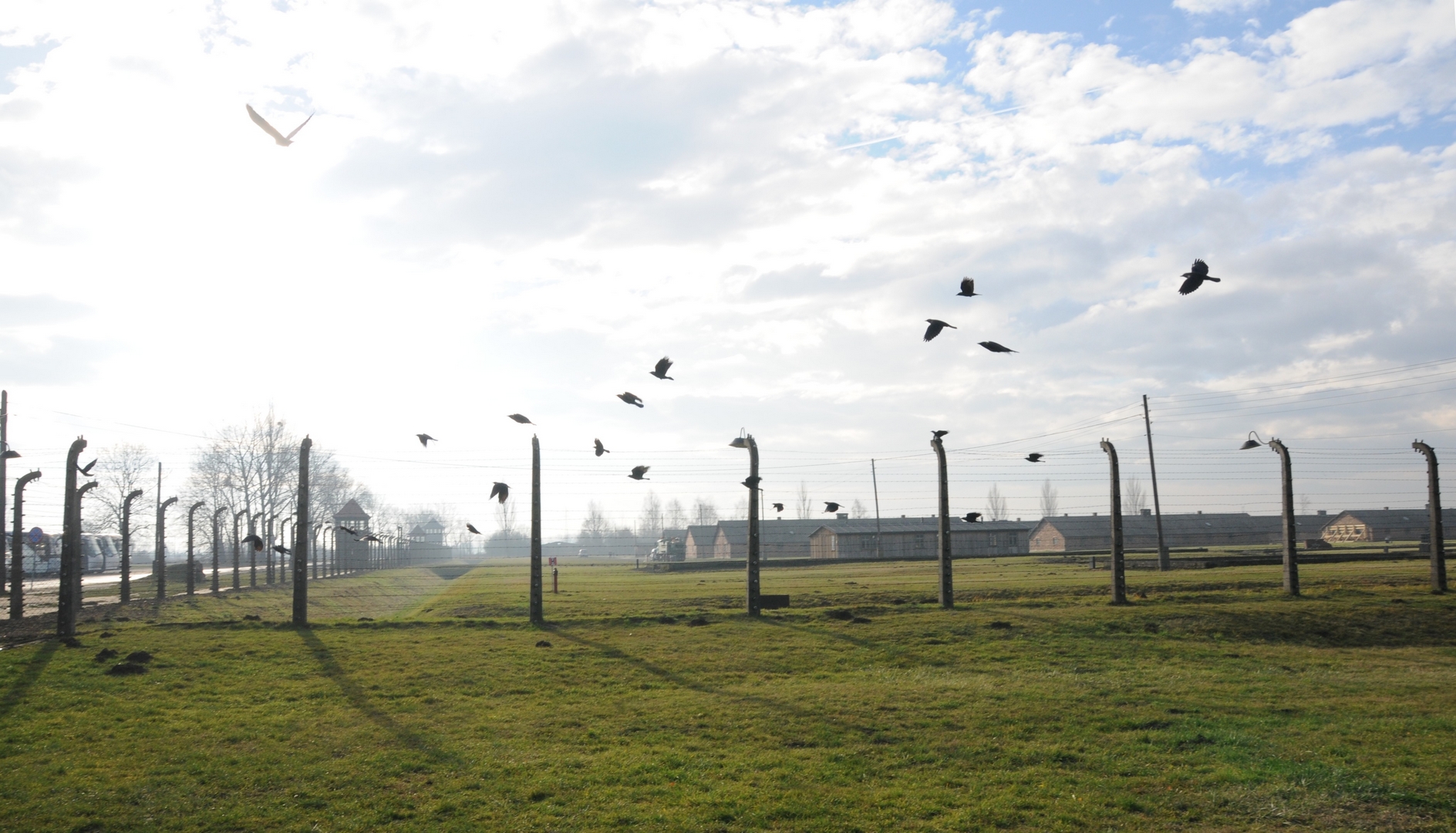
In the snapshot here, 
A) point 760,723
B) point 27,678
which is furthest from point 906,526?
point 27,678

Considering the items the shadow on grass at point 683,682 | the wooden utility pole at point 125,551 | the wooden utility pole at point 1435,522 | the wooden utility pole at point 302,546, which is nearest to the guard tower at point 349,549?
the wooden utility pole at point 125,551

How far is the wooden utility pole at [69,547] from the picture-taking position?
21109 mm

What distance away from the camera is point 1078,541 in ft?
380

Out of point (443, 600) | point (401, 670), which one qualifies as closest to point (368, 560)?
point (443, 600)

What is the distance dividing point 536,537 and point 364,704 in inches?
468

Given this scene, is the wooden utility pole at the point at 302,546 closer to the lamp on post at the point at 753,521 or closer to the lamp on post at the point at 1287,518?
the lamp on post at the point at 753,521

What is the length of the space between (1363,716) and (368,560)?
91.4 metres

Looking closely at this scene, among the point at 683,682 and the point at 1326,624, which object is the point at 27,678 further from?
the point at 1326,624

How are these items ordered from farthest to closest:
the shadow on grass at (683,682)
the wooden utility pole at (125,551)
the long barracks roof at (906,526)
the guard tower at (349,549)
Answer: the long barracks roof at (906,526), the guard tower at (349,549), the wooden utility pole at (125,551), the shadow on grass at (683,682)

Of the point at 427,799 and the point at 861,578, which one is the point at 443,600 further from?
the point at 427,799

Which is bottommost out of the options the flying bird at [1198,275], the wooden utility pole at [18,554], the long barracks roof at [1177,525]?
the long barracks roof at [1177,525]

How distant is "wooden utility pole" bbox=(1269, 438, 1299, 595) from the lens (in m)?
29.1

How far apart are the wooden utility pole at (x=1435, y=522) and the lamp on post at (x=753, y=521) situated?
23.3 meters

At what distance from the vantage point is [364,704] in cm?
1480
